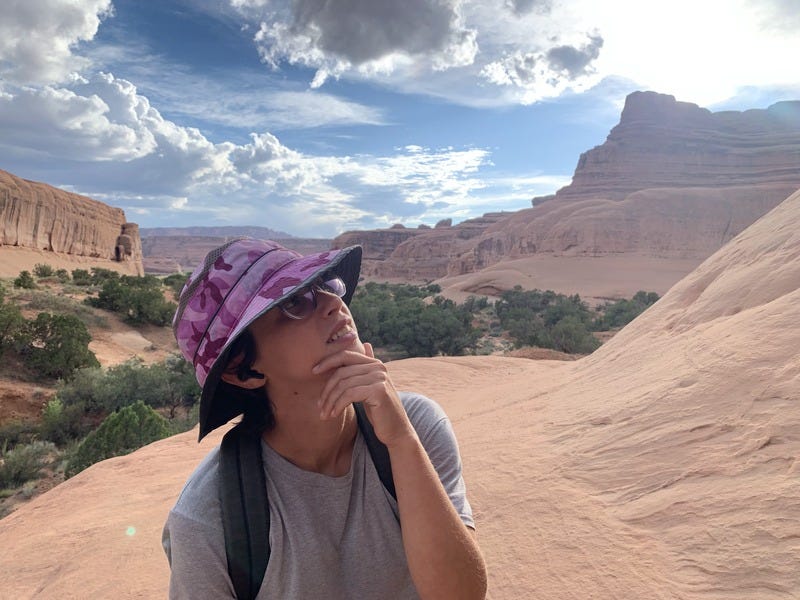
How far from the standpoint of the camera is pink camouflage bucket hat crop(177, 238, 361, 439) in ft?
4.30

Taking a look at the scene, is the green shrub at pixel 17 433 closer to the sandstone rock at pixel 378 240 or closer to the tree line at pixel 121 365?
the tree line at pixel 121 365

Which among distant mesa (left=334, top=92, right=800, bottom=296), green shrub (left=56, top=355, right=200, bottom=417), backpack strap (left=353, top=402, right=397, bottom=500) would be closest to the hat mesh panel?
backpack strap (left=353, top=402, right=397, bottom=500)

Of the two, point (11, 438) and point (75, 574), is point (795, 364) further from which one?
point (11, 438)

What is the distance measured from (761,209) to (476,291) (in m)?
35.3

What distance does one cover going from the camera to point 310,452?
1.44 m

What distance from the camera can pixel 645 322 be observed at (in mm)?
6512

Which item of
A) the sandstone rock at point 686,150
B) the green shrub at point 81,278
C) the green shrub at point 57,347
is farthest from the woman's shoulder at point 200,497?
the sandstone rock at point 686,150

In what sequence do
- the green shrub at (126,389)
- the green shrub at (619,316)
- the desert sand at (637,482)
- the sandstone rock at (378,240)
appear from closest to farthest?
the desert sand at (637,482) < the green shrub at (126,389) < the green shrub at (619,316) < the sandstone rock at (378,240)

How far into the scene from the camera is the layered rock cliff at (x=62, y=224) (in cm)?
3972

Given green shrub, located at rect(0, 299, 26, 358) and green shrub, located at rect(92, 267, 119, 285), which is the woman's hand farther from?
green shrub, located at rect(92, 267, 119, 285)

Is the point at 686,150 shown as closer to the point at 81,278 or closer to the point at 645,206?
the point at 645,206

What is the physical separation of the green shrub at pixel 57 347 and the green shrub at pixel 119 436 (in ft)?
16.9

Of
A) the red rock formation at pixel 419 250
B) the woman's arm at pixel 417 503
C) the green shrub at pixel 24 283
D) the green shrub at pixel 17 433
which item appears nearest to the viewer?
the woman's arm at pixel 417 503

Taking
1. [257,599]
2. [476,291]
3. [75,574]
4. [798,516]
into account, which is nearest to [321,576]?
[257,599]
